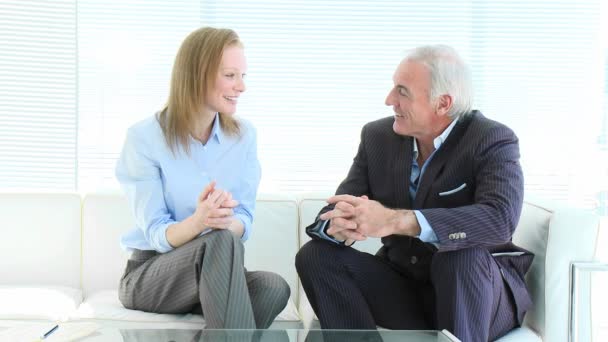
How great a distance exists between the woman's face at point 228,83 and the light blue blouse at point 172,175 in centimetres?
10

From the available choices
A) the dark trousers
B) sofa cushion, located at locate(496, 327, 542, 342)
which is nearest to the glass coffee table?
the dark trousers

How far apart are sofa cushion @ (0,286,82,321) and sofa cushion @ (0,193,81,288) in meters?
0.11

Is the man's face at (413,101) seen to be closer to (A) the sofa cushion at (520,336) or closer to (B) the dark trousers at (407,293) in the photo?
(B) the dark trousers at (407,293)

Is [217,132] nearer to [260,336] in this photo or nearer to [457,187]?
[457,187]

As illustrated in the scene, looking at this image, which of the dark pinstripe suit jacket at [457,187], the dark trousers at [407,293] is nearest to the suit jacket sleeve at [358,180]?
the dark pinstripe suit jacket at [457,187]

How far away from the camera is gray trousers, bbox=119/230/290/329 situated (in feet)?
7.04

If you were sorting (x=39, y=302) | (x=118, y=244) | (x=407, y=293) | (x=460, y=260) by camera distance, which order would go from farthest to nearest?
1. (x=118, y=244)
2. (x=39, y=302)
3. (x=407, y=293)
4. (x=460, y=260)

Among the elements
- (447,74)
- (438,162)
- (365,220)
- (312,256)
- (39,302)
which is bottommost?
(39,302)

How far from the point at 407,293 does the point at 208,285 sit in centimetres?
60

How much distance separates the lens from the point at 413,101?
95.2 inches

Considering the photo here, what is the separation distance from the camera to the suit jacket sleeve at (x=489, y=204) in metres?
2.12

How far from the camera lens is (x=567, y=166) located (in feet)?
12.0

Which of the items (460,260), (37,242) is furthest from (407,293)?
(37,242)

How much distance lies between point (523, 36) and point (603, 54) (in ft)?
1.29
